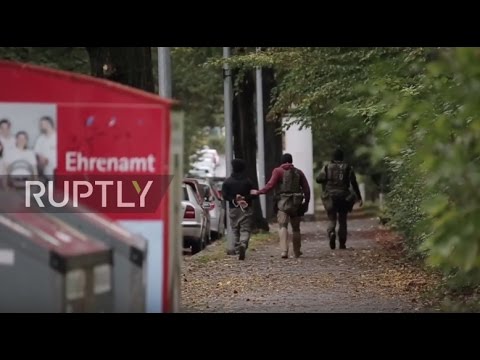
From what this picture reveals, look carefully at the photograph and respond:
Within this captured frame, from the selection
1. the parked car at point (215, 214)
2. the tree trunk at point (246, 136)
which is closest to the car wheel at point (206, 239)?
the parked car at point (215, 214)

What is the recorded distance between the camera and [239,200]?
1683cm

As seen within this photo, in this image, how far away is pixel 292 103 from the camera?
65.1 ft

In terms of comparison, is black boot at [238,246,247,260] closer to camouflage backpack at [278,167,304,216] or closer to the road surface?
the road surface

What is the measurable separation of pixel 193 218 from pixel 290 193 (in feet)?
12.8

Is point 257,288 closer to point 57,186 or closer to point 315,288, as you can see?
point 315,288

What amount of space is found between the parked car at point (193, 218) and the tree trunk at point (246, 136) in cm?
334

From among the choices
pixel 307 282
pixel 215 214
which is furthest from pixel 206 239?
pixel 307 282

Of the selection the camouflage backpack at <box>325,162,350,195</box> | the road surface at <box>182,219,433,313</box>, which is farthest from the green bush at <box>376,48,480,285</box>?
the camouflage backpack at <box>325,162,350,195</box>

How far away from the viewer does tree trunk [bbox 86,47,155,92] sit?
11.0 m

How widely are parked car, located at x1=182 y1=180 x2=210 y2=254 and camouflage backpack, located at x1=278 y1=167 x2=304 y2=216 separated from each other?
357cm

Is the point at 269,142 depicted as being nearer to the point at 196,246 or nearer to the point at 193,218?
the point at 196,246

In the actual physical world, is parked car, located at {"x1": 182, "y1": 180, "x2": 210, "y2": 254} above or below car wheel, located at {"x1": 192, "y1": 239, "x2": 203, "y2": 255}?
above

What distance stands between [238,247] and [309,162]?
15.6 m

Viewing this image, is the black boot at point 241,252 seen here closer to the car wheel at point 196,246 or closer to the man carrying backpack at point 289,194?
the man carrying backpack at point 289,194
